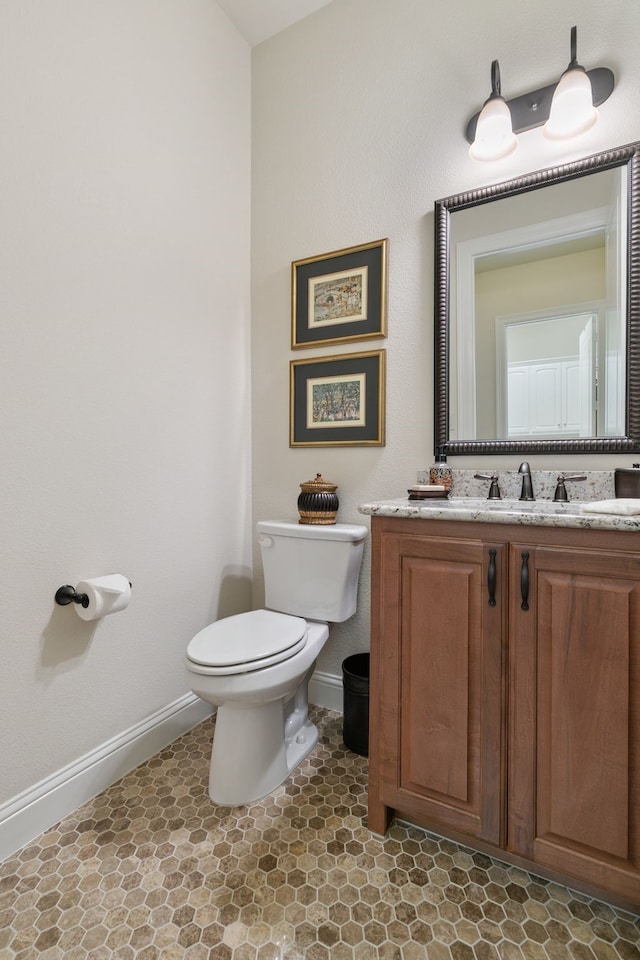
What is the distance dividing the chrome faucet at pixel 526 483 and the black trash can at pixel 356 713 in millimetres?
825

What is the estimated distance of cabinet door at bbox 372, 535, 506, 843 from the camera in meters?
1.08

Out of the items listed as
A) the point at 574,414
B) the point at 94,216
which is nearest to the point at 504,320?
the point at 574,414

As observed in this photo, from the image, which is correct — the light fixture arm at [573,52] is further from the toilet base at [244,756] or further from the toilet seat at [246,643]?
the toilet base at [244,756]

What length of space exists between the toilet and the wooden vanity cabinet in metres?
0.32

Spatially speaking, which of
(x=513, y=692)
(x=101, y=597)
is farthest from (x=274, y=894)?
(x=101, y=597)

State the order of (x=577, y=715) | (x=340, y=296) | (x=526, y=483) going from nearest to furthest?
(x=577, y=715)
(x=526, y=483)
(x=340, y=296)

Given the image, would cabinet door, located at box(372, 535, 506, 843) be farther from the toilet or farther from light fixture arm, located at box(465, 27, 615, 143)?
light fixture arm, located at box(465, 27, 615, 143)

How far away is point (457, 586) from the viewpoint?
111 cm

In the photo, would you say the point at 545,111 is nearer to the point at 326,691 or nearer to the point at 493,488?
the point at 493,488

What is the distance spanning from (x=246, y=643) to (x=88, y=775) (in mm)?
626

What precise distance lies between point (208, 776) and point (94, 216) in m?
1.82

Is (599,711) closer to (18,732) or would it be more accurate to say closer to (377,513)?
(377,513)

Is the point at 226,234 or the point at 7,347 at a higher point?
the point at 226,234

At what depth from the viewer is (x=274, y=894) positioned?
A: 1077 mm
